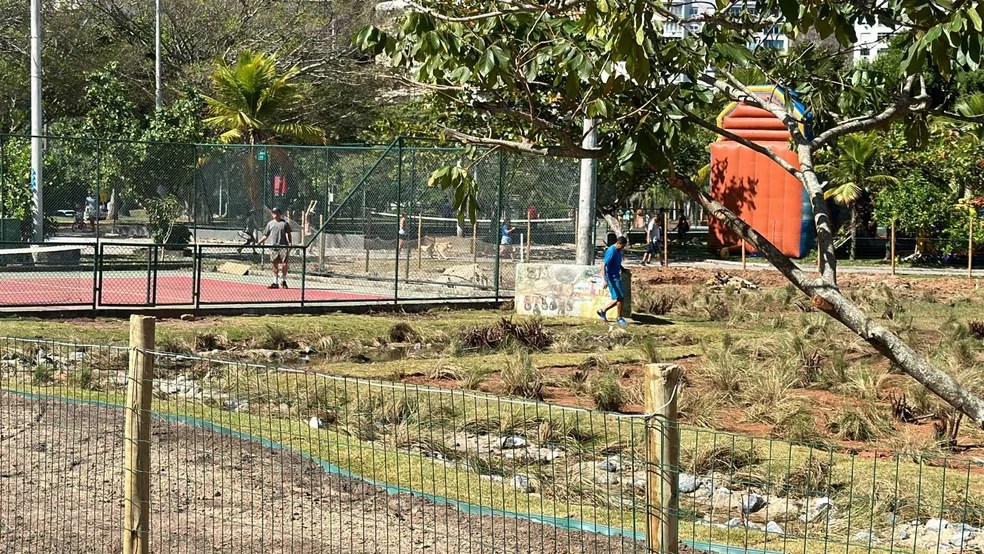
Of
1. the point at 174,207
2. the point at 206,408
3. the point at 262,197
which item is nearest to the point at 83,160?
the point at 174,207

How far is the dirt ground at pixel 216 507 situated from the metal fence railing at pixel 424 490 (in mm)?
18

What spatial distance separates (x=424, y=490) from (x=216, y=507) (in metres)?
1.39

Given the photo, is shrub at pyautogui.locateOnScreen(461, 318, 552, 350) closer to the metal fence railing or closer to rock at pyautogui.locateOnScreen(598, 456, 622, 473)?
the metal fence railing

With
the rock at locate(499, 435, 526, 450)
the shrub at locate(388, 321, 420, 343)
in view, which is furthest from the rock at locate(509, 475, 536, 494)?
the shrub at locate(388, 321, 420, 343)

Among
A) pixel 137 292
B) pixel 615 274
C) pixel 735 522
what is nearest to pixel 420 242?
pixel 615 274

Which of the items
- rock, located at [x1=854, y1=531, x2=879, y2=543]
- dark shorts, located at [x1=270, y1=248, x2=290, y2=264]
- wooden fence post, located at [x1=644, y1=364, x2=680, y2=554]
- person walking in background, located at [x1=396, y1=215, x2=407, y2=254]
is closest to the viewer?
wooden fence post, located at [x1=644, y1=364, x2=680, y2=554]

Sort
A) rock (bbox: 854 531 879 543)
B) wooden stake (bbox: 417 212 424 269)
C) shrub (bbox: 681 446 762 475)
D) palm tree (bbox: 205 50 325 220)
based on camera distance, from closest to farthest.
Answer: rock (bbox: 854 531 879 543) → shrub (bbox: 681 446 762 475) → wooden stake (bbox: 417 212 424 269) → palm tree (bbox: 205 50 325 220)

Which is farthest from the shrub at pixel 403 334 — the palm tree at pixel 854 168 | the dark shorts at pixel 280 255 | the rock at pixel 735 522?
the palm tree at pixel 854 168

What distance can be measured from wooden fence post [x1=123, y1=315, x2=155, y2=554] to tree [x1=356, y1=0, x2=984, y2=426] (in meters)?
1.87

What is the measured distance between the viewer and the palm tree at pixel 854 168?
122ft

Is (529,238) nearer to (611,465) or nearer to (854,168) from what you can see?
(611,465)

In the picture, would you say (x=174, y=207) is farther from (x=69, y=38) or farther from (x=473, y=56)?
(x=473, y=56)

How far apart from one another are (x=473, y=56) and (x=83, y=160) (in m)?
25.8

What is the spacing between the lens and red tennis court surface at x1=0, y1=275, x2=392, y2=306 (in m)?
21.2
